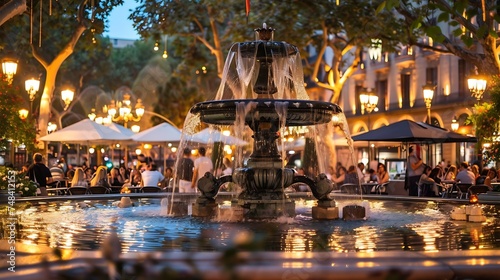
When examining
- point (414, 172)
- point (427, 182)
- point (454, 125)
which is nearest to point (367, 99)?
point (454, 125)

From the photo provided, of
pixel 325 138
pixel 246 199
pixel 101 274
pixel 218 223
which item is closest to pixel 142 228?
A: pixel 218 223

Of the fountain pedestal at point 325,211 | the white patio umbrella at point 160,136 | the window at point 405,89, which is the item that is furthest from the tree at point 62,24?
the window at point 405,89

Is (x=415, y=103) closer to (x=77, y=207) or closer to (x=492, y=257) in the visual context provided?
(x=77, y=207)

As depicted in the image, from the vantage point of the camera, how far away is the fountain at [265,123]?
39.5 ft

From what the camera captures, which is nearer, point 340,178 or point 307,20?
point 340,178

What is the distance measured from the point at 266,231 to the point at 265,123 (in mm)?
2899

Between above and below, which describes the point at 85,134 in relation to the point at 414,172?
above

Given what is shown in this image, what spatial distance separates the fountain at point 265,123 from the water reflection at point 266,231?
431 mm

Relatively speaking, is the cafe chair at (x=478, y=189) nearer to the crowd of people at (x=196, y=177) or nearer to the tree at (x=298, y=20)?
the crowd of people at (x=196, y=177)

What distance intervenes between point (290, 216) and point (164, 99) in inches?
1790

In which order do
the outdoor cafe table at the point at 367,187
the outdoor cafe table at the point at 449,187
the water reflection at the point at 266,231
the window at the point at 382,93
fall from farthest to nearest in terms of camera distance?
the window at the point at 382,93
the outdoor cafe table at the point at 367,187
the outdoor cafe table at the point at 449,187
the water reflection at the point at 266,231

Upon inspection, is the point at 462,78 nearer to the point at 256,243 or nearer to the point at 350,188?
the point at 350,188

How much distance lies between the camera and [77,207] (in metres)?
15.2

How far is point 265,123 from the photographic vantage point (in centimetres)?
1288
